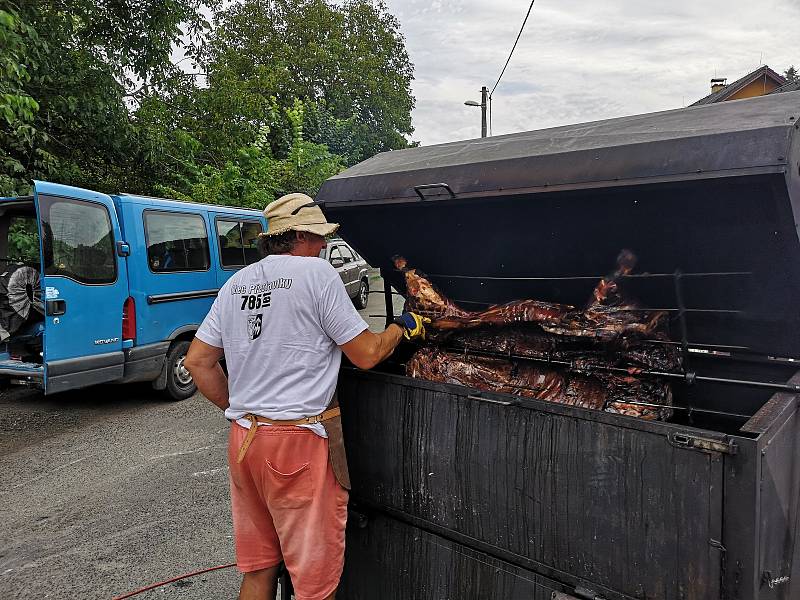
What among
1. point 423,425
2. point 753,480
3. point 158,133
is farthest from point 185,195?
point 753,480

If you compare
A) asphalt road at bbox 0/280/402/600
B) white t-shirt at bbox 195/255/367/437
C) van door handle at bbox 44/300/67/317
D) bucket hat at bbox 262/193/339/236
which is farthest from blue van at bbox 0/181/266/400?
white t-shirt at bbox 195/255/367/437

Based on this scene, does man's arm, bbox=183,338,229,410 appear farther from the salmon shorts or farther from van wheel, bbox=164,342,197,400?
van wheel, bbox=164,342,197,400

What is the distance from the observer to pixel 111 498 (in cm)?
416

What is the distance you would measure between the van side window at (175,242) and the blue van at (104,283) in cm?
1

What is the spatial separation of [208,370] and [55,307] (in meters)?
3.67

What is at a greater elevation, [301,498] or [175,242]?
[175,242]

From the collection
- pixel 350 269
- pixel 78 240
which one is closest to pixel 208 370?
pixel 78 240

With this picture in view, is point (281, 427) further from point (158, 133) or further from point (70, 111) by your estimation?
point (158, 133)

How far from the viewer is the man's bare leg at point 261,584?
222cm

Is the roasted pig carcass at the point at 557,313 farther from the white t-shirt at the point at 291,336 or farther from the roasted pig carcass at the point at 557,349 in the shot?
the white t-shirt at the point at 291,336

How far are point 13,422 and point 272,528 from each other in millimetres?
5190

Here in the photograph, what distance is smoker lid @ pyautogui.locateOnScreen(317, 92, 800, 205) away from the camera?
1.51 metres

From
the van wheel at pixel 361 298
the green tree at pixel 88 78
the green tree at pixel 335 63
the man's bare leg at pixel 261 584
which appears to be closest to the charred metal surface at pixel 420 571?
the man's bare leg at pixel 261 584

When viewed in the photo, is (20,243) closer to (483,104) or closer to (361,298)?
(361,298)
